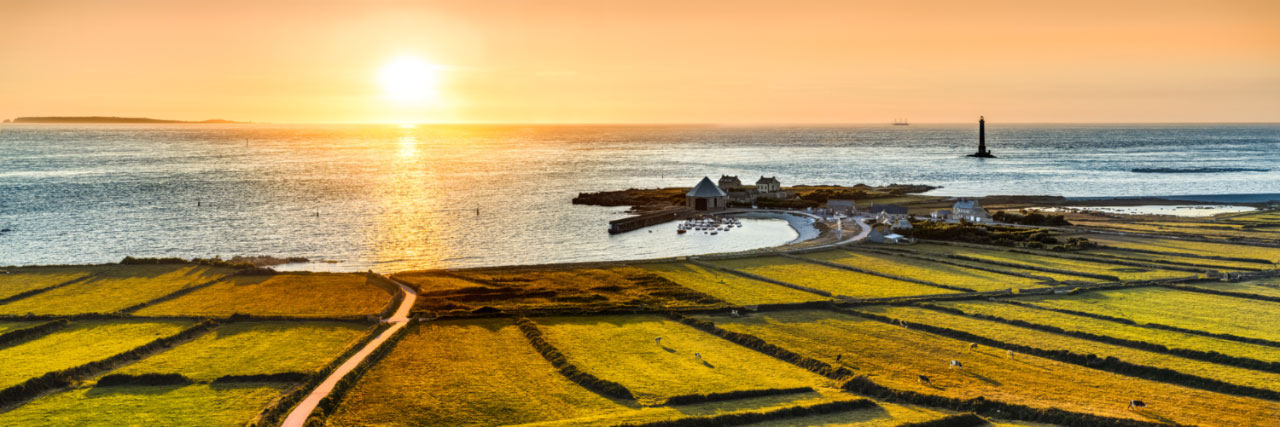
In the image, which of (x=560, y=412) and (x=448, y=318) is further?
(x=448, y=318)

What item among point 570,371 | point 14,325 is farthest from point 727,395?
point 14,325

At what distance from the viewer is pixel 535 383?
3731 centimetres

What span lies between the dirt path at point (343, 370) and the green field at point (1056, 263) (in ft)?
152

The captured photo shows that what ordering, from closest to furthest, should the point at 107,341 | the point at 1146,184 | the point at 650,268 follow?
the point at 107,341 → the point at 650,268 → the point at 1146,184

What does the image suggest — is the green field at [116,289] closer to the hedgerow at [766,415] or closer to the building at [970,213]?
the hedgerow at [766,415]

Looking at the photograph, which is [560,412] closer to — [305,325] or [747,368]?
[747,368]

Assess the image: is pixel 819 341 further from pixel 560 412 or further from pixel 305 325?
pixel 305 325

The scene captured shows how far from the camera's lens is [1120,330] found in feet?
148

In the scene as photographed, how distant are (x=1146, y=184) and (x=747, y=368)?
154m

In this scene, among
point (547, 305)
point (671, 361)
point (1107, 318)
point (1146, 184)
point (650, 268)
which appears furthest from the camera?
point (1146, 184)

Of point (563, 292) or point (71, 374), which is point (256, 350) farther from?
point (563, 292)

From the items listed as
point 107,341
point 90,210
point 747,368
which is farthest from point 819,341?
point 90,210

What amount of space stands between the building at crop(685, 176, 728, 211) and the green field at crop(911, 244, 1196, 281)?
122 ft

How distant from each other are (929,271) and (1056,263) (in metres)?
11.5
